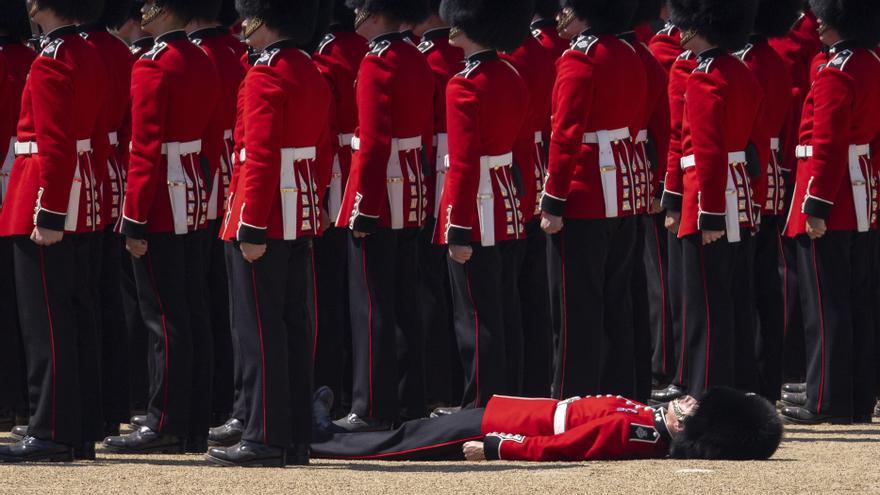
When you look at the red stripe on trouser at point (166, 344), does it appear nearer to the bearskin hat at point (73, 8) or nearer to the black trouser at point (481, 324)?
the bearskin hat at point (73, 8)

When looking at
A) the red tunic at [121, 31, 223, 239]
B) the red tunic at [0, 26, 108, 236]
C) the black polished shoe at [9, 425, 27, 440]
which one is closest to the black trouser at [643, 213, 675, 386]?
the red tunic at [121, 31, 223, 239]

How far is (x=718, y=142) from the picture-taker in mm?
7984

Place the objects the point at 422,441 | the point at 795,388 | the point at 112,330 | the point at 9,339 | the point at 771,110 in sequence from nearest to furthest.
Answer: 1. the point at 422,441
2. the point at 112,330
3. the point at 9,339
4. the point at 771,110
5. the point at 795,388

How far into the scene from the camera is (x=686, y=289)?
8141 millimetres

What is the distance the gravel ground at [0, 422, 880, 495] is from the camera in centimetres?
625

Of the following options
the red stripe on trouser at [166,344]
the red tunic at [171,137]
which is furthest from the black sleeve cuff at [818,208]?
the red stripe on trouser at [166,344]

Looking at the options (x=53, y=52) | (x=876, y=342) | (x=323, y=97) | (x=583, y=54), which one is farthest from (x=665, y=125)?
(x=53, y=52)

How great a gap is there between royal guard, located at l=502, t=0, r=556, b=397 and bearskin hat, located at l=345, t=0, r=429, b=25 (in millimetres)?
393

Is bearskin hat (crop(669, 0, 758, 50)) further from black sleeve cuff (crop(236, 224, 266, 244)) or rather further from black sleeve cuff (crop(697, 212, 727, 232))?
black sleeve cuff (crop(236, 224, 266, 244))

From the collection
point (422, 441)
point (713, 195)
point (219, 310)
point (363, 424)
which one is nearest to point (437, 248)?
point (363, 424)

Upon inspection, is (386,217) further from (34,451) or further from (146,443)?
(34,451)

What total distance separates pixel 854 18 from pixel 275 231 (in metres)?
2.85

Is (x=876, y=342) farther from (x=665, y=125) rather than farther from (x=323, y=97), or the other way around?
(x=323, y=97)

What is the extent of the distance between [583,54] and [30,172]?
225 cm
